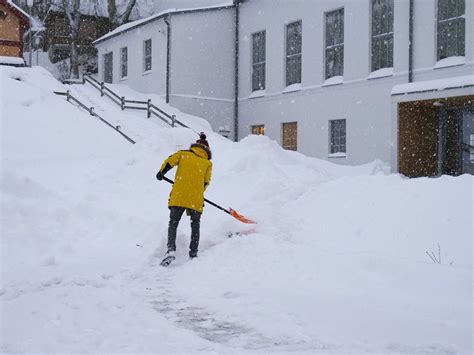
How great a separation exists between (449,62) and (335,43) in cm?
546

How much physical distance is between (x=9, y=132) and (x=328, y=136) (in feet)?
39.3

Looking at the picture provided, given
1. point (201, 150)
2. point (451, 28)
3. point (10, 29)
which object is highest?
point (10, 29)

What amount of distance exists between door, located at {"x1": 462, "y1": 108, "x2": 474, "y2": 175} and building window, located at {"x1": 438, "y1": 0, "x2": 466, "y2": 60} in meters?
2.13

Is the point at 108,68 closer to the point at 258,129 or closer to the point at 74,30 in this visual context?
the point at 74,30

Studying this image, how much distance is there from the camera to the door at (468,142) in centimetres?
1914

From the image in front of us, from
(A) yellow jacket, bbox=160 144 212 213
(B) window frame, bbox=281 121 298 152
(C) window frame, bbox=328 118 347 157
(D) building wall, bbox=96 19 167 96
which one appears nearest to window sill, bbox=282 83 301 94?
(B) window frame, bbox=281 121 298 152

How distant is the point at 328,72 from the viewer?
23141 mm

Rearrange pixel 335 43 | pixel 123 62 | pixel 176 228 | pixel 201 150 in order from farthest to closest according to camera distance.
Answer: pixel 123 62
pixel 335 43
pixel 201 150
pixel 176 228

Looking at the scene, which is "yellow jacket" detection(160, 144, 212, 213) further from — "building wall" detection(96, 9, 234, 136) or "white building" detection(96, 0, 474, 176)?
"building wall" detection(96, 9, 234, 136)

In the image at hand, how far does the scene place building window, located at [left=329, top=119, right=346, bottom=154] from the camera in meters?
22.6

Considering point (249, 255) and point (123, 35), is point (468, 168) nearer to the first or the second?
point (249, 255)

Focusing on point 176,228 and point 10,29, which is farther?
point 10,29

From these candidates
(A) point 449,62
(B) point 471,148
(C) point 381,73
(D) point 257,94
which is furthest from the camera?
(D) point 257,94

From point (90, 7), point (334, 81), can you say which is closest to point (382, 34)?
Result: point (334, 81)
